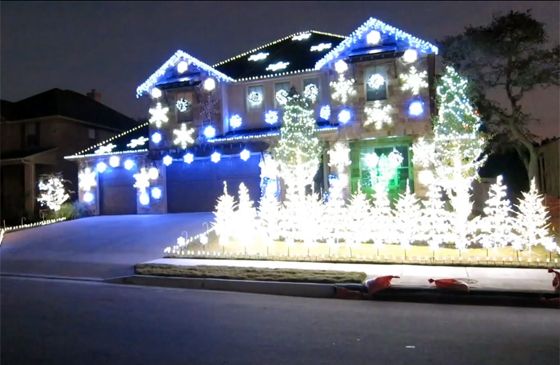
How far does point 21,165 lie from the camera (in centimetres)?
2931

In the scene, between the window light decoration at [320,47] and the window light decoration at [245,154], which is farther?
the window light decoration at [320,47]

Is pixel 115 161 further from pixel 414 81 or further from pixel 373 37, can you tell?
pixel 414 81

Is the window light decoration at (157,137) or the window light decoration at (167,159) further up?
the window light decoration at (157,137)

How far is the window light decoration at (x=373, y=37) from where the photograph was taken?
64.0 ft

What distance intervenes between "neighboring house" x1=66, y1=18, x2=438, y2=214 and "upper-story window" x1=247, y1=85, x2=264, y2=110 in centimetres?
4

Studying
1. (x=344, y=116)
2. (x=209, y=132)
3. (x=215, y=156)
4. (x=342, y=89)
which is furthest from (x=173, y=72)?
(x=344, y=116)

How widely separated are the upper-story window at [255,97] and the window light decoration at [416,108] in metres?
6.50

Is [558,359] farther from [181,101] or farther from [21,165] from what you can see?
[21,165]

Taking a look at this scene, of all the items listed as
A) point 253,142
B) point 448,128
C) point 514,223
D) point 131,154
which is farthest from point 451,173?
point 131,154

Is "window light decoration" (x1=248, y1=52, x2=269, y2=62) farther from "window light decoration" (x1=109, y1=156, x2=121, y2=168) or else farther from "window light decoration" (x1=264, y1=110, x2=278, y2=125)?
"window light decoration" (x1=109, y1=156, x2=121, y2=168)

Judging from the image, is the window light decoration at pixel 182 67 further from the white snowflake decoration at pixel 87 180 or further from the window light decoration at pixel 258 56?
the white snowflake decoration at pixel 87 180

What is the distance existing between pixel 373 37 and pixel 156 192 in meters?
11.7

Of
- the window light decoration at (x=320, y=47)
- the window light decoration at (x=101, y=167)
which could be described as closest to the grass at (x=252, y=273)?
the window light decoration at (x=101, y=167)

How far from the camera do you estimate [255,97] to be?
2239cm
